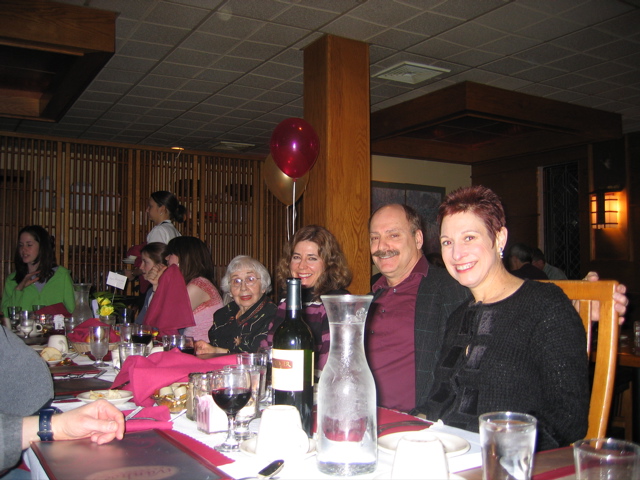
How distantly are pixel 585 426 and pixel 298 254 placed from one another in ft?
5.56

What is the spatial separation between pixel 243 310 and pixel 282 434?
7.02ft

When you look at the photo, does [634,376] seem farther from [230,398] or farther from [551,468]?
[230,398]

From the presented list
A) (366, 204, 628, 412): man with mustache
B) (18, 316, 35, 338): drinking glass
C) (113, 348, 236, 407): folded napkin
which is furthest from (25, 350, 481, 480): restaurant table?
(18, 316, 35, 338): drinking glass

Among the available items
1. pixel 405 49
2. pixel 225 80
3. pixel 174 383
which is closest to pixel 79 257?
pixel 225 80

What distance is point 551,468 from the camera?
1.00 m

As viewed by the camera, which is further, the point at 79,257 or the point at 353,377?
the point at 79,257

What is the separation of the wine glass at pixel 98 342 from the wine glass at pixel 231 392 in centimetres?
122

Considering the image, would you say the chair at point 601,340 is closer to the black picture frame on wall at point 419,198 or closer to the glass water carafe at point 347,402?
the glass water carafe at point 347,402

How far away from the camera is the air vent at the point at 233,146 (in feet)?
26.0

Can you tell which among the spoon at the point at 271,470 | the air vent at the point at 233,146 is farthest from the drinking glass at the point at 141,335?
the air vent at the point at 233,146

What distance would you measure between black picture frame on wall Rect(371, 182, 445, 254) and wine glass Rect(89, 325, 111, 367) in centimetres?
594

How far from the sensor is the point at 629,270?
23.3 feet

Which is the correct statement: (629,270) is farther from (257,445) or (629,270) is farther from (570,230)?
(257,445)

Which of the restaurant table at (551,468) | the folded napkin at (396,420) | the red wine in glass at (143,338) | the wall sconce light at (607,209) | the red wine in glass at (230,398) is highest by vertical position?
the wall sconce light at (607,209)
